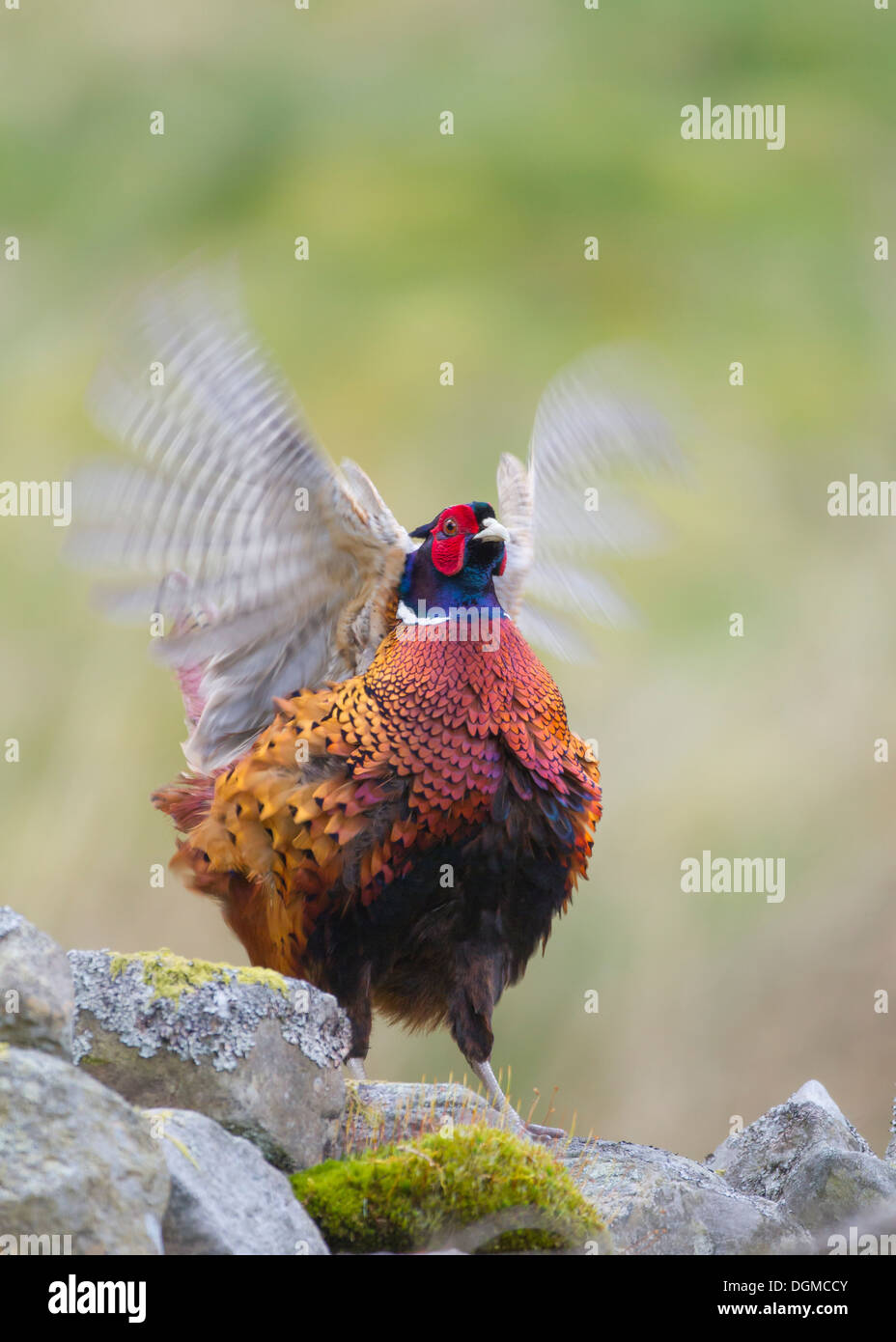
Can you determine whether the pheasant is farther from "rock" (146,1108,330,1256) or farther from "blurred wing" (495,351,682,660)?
"rock" (146,1108,330,1256)

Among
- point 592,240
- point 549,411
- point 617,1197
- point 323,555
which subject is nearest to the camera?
point 617,1197

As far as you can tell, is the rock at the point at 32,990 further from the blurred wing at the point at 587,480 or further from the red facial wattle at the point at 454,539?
the blurred wing at the point at 587,480

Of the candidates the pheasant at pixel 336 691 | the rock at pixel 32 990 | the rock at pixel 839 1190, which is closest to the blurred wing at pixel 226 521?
the pheasant at pixel 336 691

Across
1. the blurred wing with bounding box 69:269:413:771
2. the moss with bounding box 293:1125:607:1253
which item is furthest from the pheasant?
the moss with bounding box 293:1125:607:1253

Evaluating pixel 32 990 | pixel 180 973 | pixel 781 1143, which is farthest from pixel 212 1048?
pixel 781 1143

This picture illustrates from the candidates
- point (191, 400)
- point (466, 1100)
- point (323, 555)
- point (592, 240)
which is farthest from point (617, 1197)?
point (592, 240)
